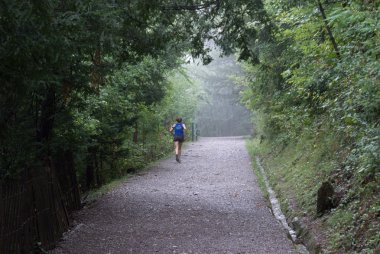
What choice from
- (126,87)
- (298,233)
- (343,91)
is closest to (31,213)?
(298,233)

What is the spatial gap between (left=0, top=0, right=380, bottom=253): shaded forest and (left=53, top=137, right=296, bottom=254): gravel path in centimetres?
70

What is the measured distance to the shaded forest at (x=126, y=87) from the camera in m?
5.25

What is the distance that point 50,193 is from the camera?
7.93 metres

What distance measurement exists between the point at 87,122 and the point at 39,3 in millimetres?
6108

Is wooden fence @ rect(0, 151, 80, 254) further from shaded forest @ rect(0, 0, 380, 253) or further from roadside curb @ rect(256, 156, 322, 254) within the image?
roadside curb @ rect(256, 156, 322, 254)

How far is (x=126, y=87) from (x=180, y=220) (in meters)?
6.19

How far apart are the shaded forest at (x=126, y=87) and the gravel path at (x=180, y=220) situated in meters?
0.70

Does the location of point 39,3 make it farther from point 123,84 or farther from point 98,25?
point 123,84

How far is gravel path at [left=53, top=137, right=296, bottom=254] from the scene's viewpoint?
303 inches

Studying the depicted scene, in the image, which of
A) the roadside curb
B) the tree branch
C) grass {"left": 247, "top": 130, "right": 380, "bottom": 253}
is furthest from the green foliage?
the tree branch

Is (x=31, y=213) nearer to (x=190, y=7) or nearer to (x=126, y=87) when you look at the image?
(x=190, y=7)

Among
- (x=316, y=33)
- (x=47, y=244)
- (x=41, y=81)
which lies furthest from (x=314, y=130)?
(x=41, y=81)

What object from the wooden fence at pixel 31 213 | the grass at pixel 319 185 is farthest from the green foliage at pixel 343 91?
the wooden fence at pixel 31 213

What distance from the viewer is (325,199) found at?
7844mm
